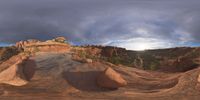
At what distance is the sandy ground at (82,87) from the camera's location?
16.9m

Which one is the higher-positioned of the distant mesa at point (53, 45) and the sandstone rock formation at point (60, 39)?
the sandstone rock formation at point (60, 39)

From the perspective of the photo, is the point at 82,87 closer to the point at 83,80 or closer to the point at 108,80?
the point at 83,80

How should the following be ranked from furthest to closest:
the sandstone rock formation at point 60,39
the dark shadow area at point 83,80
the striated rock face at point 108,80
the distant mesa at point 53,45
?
the sandstone rock formation at point 60,39, the distant mesa at point 53,45, the dark shadow area at point 83,80, the striated rock face at point 108,80

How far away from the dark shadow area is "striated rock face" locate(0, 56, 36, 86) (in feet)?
6.95

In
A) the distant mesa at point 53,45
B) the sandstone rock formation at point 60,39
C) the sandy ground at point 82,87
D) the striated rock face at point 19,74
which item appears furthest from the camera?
the sandstone rock formation at point 60,39

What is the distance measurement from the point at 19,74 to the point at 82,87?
3992mm

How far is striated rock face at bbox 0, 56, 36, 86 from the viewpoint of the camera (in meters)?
19.3

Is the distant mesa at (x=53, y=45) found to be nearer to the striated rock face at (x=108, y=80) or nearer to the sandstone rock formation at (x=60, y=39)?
the sandstone rock formation at (x=60, y=39)

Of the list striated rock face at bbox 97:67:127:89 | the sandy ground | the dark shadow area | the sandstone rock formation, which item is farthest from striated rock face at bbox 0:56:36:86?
the sandstone rock formation

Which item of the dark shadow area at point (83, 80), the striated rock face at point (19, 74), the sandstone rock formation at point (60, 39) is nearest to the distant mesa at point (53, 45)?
the sandstone rock formation at point (60, 39)

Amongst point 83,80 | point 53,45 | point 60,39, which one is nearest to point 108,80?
point 83,80

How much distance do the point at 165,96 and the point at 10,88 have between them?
738 centimetres

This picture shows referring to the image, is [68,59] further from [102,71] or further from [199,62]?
[199,62]

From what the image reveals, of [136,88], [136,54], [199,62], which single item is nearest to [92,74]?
[136,88]
